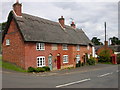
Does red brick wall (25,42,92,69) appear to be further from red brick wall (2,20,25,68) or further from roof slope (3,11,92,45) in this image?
roof slope (3,11,92,45)

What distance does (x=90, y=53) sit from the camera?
38.9 metres

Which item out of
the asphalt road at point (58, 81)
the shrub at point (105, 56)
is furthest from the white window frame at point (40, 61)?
the shrub at point (105, 56)

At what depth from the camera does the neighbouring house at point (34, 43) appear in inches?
849

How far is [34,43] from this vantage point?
22344 millimetres

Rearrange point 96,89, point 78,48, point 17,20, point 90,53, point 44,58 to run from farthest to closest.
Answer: point 90,53 < point 78,48 < point 44,58 < point 17,20 < point 96,89

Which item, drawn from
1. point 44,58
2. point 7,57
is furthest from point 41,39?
point 7,57

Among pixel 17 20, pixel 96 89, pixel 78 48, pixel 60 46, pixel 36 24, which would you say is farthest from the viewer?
pixel 78 48

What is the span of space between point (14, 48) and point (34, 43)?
322cm

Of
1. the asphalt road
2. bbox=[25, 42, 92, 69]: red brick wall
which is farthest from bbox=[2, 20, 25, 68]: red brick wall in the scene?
the asphalt road

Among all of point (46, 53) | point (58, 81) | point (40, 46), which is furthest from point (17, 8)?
point (58, 81)

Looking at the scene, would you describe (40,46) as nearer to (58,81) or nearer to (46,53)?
(46,53)

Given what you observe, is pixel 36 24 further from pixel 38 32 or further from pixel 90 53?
pixel 90 53

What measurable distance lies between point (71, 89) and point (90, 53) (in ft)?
96.8

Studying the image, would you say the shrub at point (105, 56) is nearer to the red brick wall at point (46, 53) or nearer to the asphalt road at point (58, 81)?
the red brick wall at point (46, 53)
